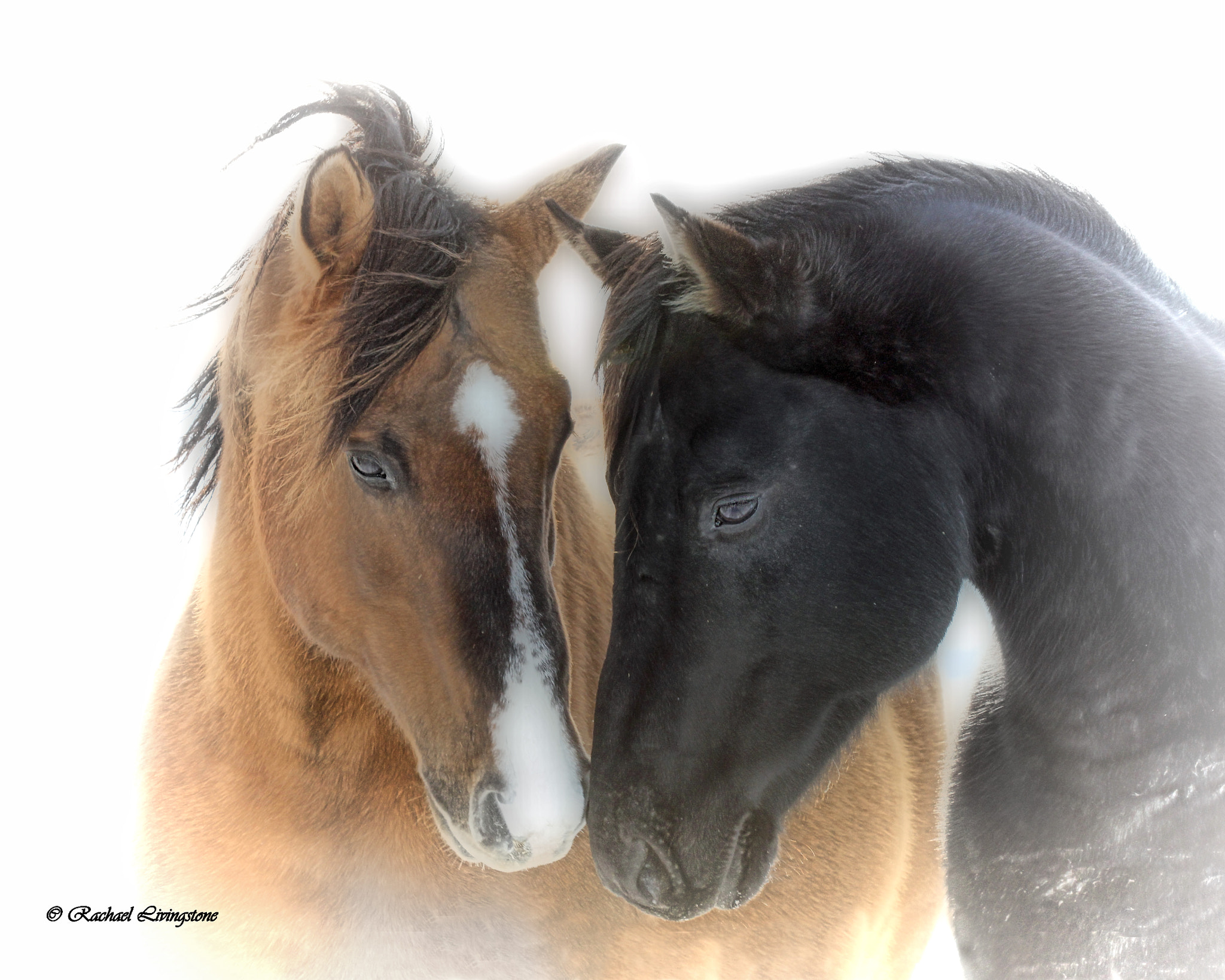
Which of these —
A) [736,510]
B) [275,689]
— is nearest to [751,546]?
[736,510]

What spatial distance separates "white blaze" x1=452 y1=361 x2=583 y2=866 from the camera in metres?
0.87

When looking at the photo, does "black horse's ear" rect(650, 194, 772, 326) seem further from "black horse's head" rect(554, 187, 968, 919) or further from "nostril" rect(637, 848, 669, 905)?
"nostril" rect(637, 848, 669, 905)

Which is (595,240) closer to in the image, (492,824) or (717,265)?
(717,265)

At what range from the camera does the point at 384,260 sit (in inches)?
36.7

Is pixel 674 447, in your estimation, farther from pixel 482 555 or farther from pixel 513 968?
pixel 513 968

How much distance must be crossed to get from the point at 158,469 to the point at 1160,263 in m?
1.32

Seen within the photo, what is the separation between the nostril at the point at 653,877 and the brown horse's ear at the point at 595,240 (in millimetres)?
573

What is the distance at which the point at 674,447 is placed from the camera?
876mm

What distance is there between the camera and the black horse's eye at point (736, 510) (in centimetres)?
85

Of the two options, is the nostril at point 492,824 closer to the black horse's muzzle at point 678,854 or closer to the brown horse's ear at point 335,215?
the black horse's muzzle at point 678,854

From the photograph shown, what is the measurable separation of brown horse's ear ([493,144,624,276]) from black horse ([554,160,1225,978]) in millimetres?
154

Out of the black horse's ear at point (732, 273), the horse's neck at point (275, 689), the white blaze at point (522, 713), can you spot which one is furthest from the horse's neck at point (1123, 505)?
the horse's neck at point (275, 689)

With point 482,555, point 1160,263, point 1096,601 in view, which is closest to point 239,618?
point 482,555

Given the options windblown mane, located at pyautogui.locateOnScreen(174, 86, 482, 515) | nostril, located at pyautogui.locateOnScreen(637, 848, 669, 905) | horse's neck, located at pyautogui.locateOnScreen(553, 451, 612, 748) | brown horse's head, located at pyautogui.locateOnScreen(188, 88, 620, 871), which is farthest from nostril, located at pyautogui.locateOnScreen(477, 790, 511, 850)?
windblown mane, located at pyautogui.locateOnScreen(174, 86, 482, 515)
